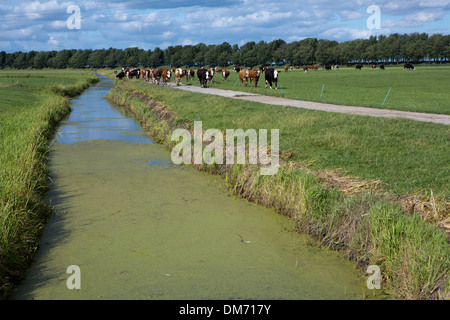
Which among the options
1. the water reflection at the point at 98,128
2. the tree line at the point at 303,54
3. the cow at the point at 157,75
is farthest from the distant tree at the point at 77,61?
the water reflection at the point at 98,128

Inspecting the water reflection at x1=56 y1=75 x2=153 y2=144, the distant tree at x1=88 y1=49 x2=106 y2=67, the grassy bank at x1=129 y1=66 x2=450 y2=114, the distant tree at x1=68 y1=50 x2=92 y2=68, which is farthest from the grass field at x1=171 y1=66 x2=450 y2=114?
the distant tree at x1=88 y1=49 x2=106 y2=67

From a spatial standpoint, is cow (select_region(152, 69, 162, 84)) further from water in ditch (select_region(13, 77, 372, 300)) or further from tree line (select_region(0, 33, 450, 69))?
tree line (select_region(0, 33, 450, 69))

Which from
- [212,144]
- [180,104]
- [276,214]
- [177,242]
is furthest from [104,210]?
[180,104]

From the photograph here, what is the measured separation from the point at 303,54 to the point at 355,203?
15857 cm

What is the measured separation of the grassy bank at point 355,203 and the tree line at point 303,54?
138 m

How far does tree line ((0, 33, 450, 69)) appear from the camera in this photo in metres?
139

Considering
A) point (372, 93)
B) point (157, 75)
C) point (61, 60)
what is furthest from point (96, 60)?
point (372, 93)

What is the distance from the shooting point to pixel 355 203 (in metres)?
7.04

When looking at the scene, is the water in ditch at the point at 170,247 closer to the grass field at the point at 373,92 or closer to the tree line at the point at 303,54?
the grass field at the point at 373,92

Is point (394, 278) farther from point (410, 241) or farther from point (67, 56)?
point (67, 56)

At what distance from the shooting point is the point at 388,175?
27.9 ft

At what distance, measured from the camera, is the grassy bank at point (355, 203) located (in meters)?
5.23

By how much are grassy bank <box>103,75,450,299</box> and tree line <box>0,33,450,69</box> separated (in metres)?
138
